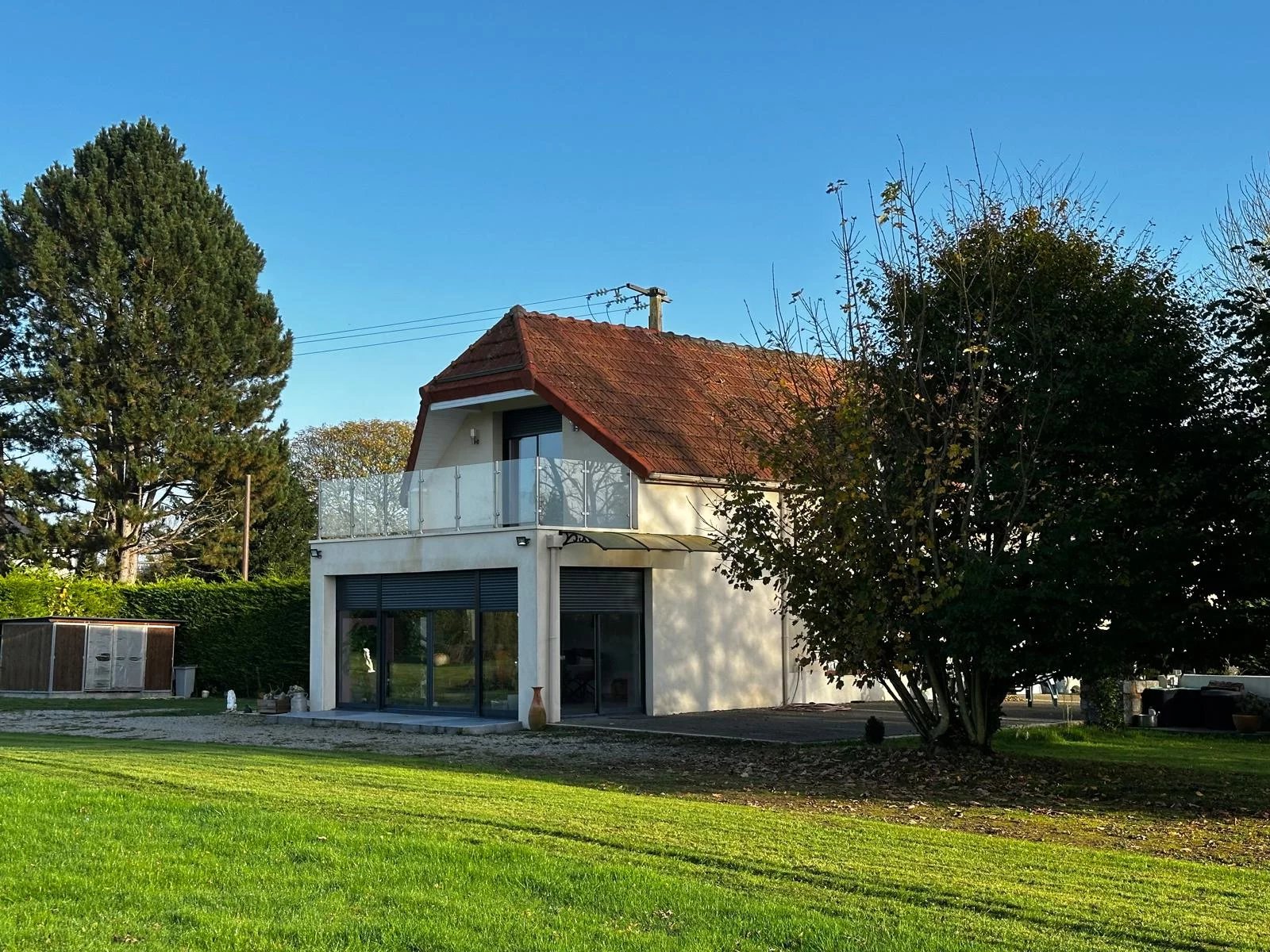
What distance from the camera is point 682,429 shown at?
2519 centimetres

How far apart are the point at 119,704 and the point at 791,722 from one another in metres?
15.0

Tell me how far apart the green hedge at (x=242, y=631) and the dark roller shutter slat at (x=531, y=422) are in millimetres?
8190

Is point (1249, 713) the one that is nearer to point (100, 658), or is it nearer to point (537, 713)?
point (537, 713)

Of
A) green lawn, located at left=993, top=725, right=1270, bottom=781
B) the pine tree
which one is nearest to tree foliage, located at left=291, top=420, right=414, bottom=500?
the pine tree

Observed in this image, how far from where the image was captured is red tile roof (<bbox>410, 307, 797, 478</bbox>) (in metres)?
23.7

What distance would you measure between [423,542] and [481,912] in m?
17.1

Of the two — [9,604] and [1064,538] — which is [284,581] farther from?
[1064,538]

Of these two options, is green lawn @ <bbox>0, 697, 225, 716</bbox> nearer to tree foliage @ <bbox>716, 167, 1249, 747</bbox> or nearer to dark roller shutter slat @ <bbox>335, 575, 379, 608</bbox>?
dark roller shutter slat @ <bbox>335, 575, 379, 608</bbox>

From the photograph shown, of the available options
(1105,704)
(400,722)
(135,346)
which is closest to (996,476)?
(1105,704)

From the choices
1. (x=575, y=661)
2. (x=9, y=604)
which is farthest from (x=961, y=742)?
(x=9, y=604)

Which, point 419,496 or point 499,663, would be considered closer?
point 499,663

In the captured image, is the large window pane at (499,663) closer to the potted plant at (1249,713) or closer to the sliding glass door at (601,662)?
the sliding glass door at (601,662)

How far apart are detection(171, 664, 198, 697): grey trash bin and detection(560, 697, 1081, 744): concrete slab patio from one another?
13929 millimetres

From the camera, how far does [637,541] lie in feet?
72.3
